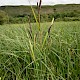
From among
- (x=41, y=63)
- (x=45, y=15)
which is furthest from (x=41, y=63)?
(x=45, y=15)

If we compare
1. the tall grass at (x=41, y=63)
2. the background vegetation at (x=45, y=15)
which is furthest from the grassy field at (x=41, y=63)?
the background vegetation at (x=45, y=15)

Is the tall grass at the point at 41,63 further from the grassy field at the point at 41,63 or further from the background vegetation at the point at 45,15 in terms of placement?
the background vegetation at the point at 45,15

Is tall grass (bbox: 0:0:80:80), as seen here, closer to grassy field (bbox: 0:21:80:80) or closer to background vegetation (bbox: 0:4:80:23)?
grassy field (bbox: 0:21:80:80)

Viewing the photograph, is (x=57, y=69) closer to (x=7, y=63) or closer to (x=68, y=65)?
(x=68, y=65)

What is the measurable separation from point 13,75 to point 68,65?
1.19 feet

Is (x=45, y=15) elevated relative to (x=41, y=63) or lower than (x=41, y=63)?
elevated

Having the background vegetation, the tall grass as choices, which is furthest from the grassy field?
the background vegetation

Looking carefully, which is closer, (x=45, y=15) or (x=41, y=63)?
(x=41, y=63)

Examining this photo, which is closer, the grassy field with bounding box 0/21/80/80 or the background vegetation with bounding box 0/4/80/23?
the grassy field with bounding box 0/21/80/80

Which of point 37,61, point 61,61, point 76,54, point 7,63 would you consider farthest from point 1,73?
point 76,54

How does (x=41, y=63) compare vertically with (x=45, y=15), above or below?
below

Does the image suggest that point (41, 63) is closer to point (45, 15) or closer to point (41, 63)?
point (41, 63)

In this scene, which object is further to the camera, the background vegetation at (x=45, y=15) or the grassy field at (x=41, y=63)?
the background vegetation at (x=45, y=15)

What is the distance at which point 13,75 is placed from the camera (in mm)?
1308
